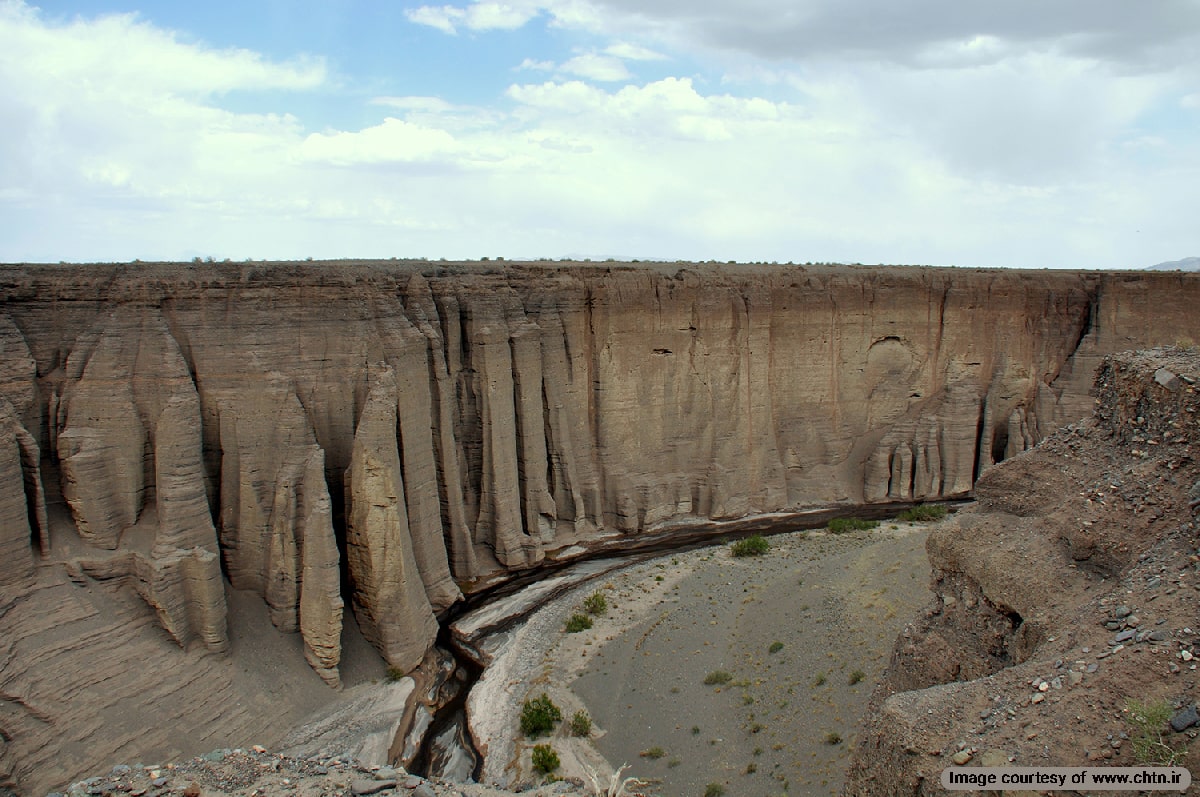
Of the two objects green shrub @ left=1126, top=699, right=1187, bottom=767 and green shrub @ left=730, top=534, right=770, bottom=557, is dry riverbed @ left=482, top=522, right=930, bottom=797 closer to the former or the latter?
green shrub @ left=730, top=534, right=770, bottom=557

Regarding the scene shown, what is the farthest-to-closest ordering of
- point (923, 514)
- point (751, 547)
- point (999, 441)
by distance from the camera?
point (999, 441), point (923, 514), point (751, 547)

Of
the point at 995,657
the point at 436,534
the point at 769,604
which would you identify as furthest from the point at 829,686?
the point at 436,534

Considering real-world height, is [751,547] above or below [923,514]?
below

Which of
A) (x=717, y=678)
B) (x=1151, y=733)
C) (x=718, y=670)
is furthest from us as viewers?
(x=718, y=670)

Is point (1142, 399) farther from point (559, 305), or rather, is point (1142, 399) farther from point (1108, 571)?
point (559, 305)

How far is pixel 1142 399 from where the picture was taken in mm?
9750

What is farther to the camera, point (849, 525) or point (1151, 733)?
point (849, 525)

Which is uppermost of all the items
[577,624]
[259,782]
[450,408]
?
[450,408]

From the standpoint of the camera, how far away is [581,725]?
17.5m

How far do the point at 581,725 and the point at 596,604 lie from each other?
5.60 m

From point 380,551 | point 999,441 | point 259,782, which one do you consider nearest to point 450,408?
point 380,551

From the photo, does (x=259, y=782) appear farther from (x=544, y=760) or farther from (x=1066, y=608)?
(x=1066, y=608)

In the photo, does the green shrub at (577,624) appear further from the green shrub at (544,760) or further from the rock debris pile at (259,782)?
the rock debris pile at (259,782)

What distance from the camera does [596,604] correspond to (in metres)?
22.9
